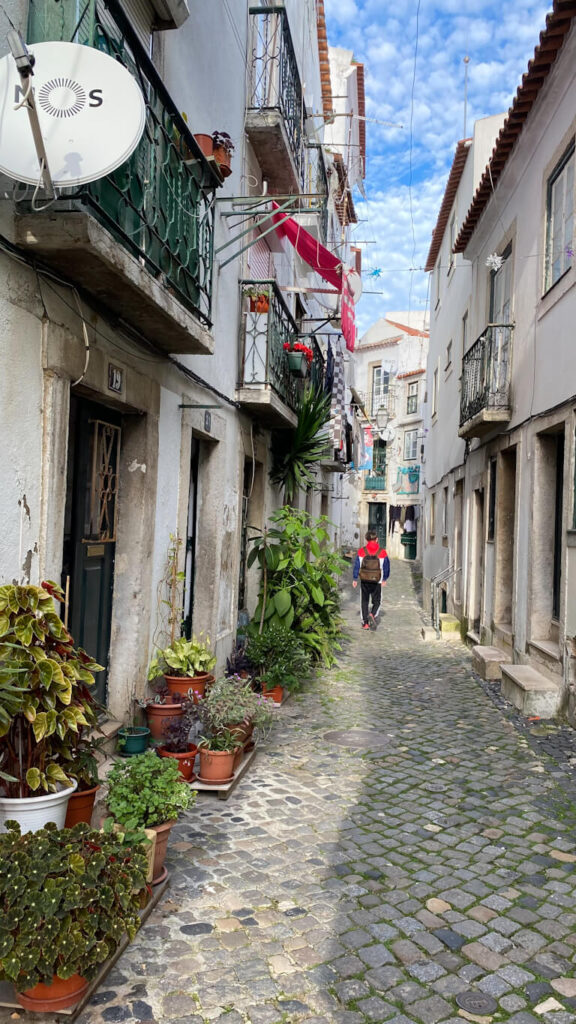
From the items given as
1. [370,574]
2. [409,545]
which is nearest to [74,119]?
[370,574]

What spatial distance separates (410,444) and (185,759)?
3061 cm

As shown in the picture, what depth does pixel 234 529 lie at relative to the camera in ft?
26.9

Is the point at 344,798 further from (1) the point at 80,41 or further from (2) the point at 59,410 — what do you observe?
(1) the point at 80,41

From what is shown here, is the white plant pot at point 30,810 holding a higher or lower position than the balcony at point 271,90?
lower

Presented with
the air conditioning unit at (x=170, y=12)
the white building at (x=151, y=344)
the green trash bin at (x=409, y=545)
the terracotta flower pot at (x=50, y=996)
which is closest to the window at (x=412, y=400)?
the green trash bin at (x=409, y=545)

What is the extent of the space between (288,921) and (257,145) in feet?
26.7

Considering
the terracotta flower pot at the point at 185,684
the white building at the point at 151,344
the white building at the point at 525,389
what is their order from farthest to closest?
the white building at the point at 525,389 < the terracotta flower pot at the point at 185,684 < the white building at the point at 151,344

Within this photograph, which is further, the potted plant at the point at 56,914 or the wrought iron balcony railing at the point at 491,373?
the wrought iron balcony railing at the point at 491,373

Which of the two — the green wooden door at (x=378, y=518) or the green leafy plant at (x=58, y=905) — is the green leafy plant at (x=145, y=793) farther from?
the green wooden door at (x=378, y=518)

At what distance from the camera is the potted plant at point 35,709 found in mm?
2918

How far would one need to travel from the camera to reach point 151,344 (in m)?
5.20

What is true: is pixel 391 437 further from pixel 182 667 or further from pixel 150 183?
pixel 150 183

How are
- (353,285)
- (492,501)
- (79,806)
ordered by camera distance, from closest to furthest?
(79,806)
(492,501)
(353,285)

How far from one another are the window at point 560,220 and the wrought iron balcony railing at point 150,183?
389 cm
